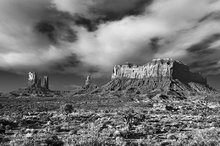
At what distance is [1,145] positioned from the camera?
1269 cm

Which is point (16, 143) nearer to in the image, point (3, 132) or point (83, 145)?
point (83, 145)

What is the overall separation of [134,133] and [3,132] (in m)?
11.2

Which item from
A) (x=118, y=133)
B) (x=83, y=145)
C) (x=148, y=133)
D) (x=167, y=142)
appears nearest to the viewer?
(x=83, y=145)

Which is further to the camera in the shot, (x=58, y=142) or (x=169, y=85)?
(x=169, y=85)

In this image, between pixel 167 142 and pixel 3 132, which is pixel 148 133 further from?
pixel 3 132

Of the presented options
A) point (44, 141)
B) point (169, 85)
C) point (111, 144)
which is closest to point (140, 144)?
point (111, 144)

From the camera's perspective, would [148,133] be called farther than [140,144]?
Yes

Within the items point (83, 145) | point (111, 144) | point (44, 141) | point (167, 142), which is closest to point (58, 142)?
point (44, 141)

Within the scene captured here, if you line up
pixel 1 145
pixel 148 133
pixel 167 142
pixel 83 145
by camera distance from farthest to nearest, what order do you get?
pixel 148 133
pixel 167 142
pixel 1 145
pixel 83 145

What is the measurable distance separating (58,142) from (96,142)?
2.58 meters

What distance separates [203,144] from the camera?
1189 centimetres

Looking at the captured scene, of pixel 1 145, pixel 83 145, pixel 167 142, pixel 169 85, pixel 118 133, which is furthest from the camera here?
pixel 169 85

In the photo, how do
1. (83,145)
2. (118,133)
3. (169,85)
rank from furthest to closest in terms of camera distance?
(169,85)
(118,133)
(83,145)

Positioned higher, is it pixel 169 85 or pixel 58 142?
pixel 169 85
